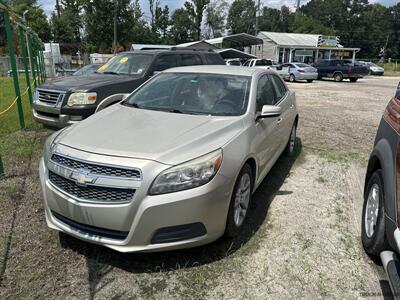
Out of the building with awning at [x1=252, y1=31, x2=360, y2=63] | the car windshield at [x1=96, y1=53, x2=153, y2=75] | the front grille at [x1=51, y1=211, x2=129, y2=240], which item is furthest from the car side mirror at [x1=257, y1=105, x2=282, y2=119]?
the building with awning at [x1=252, y1=31, x2=360, y2=63]

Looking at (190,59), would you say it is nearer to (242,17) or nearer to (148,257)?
(148,257)

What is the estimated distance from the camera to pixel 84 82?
22.5 ft

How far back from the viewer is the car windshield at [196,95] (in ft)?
13.4

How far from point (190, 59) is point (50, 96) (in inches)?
135

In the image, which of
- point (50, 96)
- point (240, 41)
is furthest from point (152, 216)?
point (240, 41)

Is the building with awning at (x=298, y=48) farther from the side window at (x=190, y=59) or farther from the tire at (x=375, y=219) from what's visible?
the tire at (x=375, y=219)

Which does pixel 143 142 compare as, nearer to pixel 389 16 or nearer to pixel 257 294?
pixel 257 294

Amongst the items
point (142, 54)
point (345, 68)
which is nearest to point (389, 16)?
→ point (345, 68)

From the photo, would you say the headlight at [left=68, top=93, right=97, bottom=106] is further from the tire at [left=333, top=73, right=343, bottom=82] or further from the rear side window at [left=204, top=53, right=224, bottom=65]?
the tire at [left=333, top=73, right=343, bottom=82]

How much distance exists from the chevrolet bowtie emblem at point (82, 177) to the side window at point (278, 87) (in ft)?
10.4

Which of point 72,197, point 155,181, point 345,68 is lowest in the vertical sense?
point 345,68

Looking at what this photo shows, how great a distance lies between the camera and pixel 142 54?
806cm

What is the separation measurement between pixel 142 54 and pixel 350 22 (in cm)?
10026

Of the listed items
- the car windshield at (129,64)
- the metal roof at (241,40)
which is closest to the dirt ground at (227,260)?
the car windshield at (129,64)
